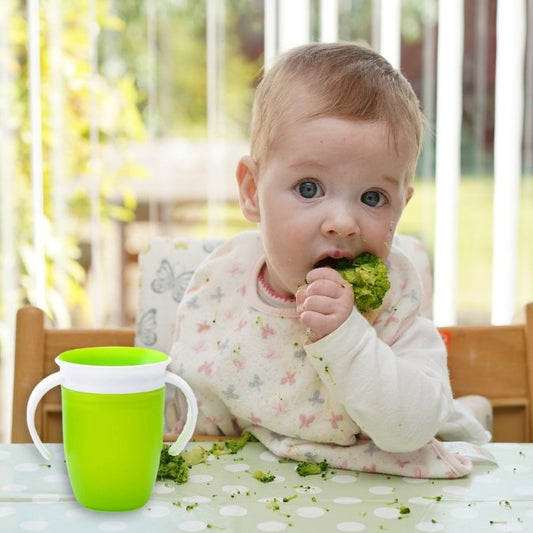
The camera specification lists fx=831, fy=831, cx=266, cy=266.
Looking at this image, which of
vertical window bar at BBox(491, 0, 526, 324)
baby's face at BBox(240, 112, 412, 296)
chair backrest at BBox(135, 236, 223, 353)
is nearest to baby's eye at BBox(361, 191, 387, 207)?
baby's face at BBox(240, 112, 412, 296)

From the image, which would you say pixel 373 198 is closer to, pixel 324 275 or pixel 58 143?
pixel 324 275

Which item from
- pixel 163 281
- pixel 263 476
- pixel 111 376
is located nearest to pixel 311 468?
pixel 263 476

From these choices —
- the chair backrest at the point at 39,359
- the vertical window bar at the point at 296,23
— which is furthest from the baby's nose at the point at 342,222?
the vertical window bar at the point at 296,23

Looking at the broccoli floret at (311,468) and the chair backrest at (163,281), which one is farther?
the chair backrest at (163,281)

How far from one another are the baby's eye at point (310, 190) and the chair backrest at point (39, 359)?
0.48m

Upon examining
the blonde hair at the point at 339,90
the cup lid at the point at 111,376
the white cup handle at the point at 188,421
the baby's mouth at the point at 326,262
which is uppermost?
the blonde hair at the point at 339,90

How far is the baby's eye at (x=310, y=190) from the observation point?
3.35ft

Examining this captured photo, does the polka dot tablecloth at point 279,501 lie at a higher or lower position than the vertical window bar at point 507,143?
lower

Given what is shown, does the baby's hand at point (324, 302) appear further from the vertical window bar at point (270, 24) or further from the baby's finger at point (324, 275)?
the vertical window bar at point (270, 24)

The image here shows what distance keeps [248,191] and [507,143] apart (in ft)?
4.58

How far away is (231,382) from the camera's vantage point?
1.17m

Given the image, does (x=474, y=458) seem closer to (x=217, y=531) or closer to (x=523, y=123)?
(x=217, y=531)

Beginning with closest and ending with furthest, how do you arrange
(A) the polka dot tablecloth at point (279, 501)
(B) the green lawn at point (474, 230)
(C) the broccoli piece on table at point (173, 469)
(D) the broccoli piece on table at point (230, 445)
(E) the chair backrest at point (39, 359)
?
(A) the polka dot tablecloth at point (279, 501), (C) the broccoli piece on table at point (173, 469), (D) the broccoli piece on table at point (230, 445), (E) the chair backrest at point (39, 359), (B) the green lawn at point (474, 230)

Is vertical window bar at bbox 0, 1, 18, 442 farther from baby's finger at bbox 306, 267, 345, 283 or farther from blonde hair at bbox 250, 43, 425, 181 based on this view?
baby's finger at bbox 306, 267, 345, 283
